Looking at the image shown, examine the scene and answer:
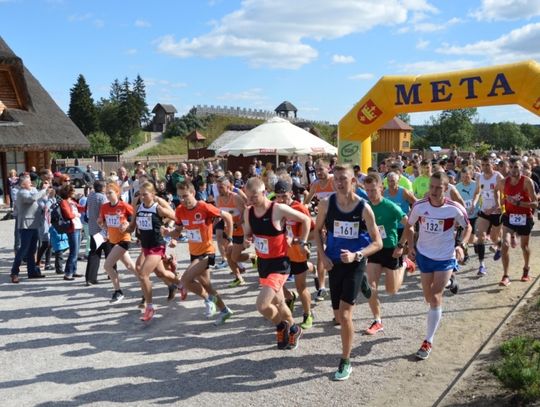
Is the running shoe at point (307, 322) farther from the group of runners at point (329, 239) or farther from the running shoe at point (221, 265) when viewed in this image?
the running shoe at point (221, 265)

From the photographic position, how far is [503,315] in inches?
269

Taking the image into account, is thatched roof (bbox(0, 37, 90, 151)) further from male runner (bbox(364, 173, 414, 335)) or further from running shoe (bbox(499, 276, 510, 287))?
running shoe (bbox(499, 276, 510, 287))

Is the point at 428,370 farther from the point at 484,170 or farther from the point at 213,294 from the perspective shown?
the point at 484,170

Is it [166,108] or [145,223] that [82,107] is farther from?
[145,223]

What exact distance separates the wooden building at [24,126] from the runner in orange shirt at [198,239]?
18251 mm

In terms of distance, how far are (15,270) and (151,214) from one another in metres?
4.09

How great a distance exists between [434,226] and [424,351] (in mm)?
1357

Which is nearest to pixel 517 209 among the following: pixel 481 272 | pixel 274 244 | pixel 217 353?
pixel 481 272

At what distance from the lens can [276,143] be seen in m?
17.9

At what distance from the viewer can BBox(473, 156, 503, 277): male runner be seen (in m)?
9.03

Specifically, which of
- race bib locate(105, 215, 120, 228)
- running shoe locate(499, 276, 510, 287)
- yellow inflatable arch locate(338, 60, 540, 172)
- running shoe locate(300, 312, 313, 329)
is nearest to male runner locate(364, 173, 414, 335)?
running shoe locate(300, 312, 313, 329)

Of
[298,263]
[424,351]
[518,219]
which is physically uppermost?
[518,219]

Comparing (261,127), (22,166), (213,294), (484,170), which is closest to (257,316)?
(213,294)

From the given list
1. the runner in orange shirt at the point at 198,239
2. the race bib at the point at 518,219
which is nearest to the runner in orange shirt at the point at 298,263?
the runner in orange shirt at the point at 198,239
